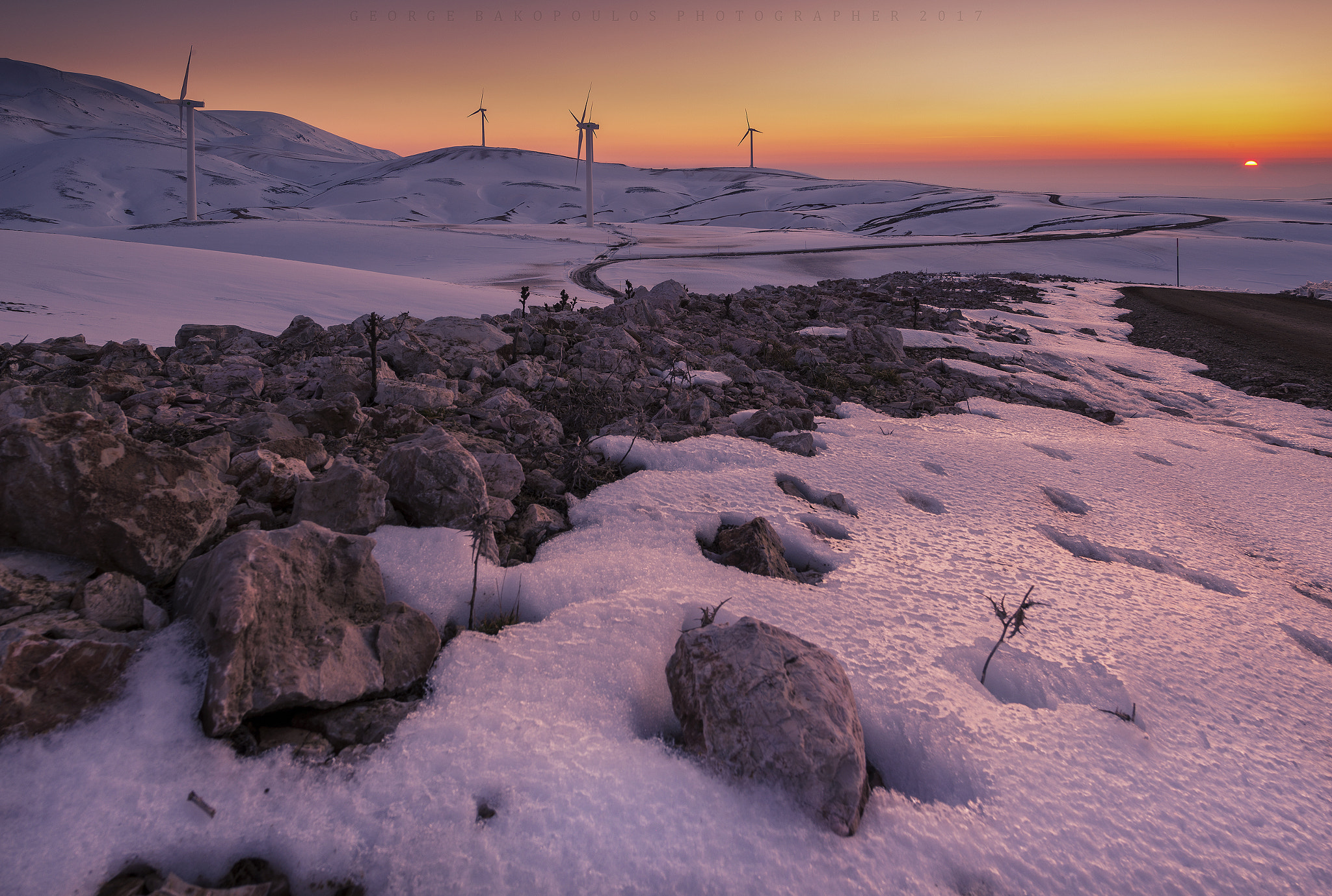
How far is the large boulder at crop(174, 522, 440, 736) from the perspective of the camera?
2.24 meters

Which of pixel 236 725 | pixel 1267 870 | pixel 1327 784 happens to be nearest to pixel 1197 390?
pixel 1327 784

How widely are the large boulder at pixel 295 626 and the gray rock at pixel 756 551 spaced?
1.76m

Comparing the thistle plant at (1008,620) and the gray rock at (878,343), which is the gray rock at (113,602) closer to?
the thistle plant at (1008,620)

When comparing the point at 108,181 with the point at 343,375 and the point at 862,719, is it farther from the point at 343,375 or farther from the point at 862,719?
the point at 862,719

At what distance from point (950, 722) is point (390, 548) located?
8.98 ft

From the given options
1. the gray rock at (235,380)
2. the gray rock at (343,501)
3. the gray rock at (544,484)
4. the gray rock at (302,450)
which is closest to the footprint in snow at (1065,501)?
the gray rock at (544,484)

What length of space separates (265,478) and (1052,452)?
6.71 m

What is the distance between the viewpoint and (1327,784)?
8.89 ft

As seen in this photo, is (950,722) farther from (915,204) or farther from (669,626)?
(915,204)

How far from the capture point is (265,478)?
340 cm

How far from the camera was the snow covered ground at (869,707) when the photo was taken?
6.64 feet

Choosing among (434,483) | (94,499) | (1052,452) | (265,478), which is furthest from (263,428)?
(1052,452)

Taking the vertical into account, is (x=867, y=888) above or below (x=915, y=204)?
below

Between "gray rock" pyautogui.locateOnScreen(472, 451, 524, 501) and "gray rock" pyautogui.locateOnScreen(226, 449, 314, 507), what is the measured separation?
3.39 feet
